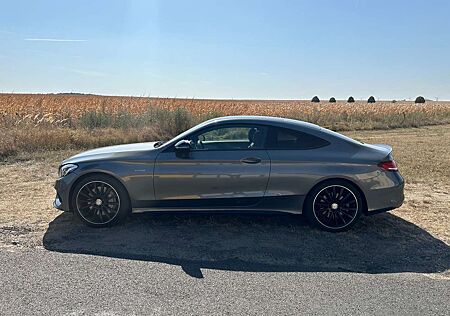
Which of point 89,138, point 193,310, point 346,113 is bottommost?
point 193,310

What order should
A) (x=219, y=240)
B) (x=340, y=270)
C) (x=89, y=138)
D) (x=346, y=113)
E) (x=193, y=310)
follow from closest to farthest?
(x=193, y=310), (x=340, y=270), (x=219, y=240), (x=89, y=138), (x=346, y=113)

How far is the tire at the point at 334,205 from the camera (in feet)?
15.9

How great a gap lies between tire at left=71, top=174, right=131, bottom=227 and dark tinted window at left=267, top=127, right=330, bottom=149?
80.9 inches

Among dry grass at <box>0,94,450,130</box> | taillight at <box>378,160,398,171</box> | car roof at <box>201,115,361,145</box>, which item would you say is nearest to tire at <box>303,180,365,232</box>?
taillight at <box>378,160,398,171</box>

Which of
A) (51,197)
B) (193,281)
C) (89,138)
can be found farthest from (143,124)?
(193,281)

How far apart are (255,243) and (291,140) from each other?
57.2 inches

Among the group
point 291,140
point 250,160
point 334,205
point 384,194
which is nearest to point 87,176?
point 250,160

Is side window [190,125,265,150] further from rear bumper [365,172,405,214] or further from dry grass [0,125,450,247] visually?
dry grass [0,125,450,247]

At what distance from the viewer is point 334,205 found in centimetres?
487

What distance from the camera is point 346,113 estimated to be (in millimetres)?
23188

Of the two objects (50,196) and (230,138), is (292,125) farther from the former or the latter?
(50,196)

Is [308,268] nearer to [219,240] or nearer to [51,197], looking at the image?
[219,240]

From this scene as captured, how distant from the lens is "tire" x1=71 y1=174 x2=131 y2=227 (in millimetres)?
4879

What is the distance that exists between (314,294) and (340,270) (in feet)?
2.08
